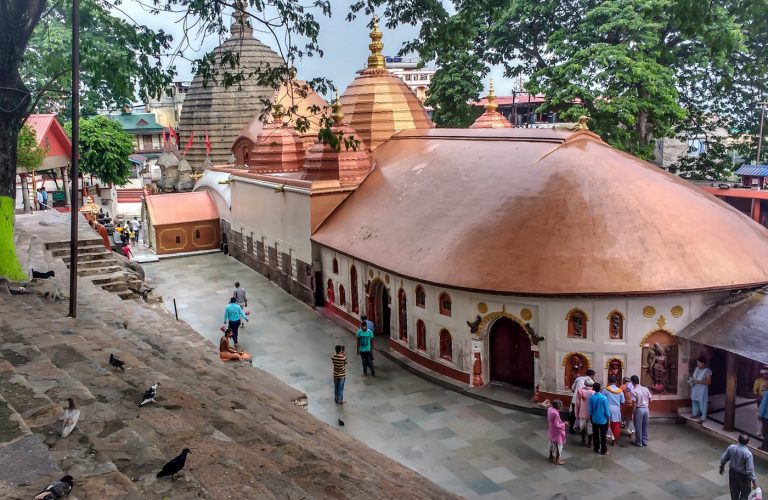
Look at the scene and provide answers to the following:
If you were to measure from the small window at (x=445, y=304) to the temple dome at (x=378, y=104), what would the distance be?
11.2 meters

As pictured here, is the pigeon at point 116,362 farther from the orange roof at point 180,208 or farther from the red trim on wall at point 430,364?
the orange roof at point 180,208

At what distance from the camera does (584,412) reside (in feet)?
41.7

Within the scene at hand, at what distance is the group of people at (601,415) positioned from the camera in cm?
1208

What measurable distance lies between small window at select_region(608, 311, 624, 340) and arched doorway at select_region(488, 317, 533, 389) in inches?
67.7

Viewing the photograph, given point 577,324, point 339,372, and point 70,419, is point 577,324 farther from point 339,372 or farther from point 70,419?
point 70,419

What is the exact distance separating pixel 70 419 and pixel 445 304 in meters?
11.0

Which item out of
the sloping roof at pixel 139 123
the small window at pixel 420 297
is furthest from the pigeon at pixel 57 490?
the sloping roof at pixel 139 123

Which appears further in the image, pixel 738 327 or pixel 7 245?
pixel 738 327

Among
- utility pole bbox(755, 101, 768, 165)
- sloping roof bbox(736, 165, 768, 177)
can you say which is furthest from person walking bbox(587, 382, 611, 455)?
utility pole bbox(755, 101, 768, 165)

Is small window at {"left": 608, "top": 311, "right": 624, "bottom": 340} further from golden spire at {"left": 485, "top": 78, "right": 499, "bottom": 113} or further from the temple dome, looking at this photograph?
golden spire at {"left": 485, "top": 78, "right": 499, "bottom": 113}

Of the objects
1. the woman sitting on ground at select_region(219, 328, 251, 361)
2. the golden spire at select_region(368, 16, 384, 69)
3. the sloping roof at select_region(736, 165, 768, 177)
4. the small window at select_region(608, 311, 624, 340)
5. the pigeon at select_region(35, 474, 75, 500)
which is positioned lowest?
the woman sitting on ground at select_region(219, 328, 251, 361)

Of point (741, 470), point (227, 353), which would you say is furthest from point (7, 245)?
point (741, 470)

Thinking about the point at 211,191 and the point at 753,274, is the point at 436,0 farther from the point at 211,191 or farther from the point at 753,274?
the point at 211,191

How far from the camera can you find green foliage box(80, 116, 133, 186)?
4366cm
